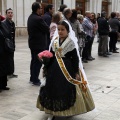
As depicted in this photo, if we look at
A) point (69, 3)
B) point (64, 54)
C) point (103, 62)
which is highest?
point (69, 3)

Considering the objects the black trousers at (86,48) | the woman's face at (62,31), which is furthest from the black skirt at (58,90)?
the black trousers at (86,48)

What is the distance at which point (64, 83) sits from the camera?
4.00 meters

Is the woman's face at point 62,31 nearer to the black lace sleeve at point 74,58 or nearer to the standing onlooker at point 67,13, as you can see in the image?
the black lace sleeve at point 74,58

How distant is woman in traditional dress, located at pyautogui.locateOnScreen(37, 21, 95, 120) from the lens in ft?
13.0

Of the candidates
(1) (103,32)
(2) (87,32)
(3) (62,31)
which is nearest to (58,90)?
(3) (62,31)

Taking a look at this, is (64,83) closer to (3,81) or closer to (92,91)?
(92,91)

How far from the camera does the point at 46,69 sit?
422cm

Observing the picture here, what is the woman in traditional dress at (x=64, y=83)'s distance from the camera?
3.97 metres

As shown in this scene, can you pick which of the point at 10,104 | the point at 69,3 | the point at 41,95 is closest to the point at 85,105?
the point at 41,95

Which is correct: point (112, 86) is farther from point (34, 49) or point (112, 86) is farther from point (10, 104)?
point (10, 104)

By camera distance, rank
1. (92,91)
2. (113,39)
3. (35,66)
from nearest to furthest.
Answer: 1. (92,91)
2. (35,66)
3. (113,39)

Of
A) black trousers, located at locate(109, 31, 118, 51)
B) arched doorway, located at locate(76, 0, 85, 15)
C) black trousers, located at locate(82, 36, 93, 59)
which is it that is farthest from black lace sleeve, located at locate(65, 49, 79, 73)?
arched doorway, located at locate(76, 0, 85, 15)

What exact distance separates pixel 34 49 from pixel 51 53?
192 cm

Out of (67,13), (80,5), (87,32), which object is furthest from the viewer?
(80,5)
